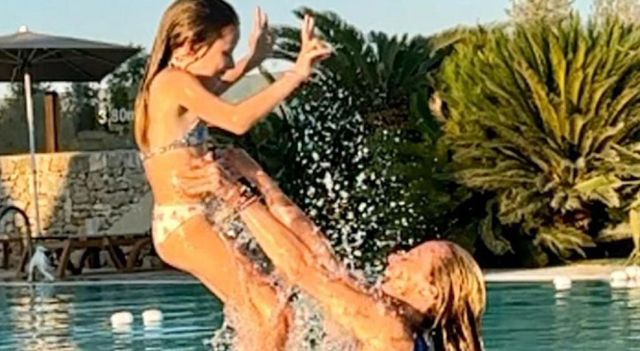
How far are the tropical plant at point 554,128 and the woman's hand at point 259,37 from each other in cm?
1215

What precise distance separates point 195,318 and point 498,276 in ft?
12.7

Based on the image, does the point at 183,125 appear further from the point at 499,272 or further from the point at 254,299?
the point at 499,272

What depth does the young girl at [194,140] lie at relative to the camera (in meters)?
4.07

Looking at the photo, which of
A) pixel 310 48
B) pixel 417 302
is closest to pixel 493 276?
pixel 310 48

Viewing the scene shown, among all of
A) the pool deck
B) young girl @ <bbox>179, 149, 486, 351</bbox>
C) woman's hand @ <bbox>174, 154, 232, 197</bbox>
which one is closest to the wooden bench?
the pool deck

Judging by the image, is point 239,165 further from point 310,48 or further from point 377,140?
point 377,140

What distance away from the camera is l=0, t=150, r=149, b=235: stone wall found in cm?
2042

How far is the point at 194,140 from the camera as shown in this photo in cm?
413

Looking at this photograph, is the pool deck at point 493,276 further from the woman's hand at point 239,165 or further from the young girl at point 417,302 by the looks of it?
the young girl at point 417,302

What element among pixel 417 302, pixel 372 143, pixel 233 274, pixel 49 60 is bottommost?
pixel 372 143

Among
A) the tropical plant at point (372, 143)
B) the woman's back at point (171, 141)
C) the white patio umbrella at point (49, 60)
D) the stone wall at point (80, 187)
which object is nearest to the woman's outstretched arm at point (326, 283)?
the woman's back at point (171, 141)

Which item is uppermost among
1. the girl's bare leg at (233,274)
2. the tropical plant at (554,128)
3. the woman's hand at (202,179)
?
the woman's hand at (202,179)

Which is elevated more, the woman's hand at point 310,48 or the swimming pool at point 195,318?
the woman's hand at point 310,48

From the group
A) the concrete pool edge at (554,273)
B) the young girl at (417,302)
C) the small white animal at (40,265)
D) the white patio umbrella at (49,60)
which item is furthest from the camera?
the white patio umbrella at (49,60)
